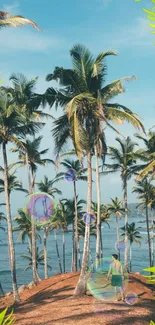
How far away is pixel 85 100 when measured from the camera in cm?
2055

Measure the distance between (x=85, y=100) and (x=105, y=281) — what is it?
1138 cm

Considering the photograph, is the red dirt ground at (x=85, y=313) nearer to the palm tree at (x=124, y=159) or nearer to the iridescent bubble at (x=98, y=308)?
the iridescent bubble at (x=98, y=308)

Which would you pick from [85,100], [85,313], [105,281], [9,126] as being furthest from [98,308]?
[9,126]

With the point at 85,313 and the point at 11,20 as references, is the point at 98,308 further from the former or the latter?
the point at 11,20

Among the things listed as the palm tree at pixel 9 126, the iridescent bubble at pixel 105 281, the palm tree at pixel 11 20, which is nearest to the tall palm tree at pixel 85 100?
the iridescent bubble at pixel 105 281

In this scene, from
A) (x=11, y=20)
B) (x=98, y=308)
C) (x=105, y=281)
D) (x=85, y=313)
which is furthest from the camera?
(x=105, y=281)

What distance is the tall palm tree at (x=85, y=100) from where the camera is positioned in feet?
66.8

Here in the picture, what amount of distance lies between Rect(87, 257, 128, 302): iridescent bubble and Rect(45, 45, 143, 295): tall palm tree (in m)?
0.93

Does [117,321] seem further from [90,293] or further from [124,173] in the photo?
[124,173]

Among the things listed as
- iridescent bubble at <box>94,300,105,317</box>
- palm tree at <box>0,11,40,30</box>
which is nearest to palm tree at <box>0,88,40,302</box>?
iridescent bubble at <box>94,300,105,317</box>

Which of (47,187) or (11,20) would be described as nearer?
(11,20)

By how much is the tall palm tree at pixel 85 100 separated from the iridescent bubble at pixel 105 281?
93cm

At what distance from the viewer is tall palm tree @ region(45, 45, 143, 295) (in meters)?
20.4

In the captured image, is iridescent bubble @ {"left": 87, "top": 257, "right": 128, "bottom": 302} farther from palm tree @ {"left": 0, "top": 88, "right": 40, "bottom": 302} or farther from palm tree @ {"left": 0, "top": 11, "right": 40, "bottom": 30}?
palm tree @ {"left": 0, "top": 11, "right": 40, "bottom": 30}
